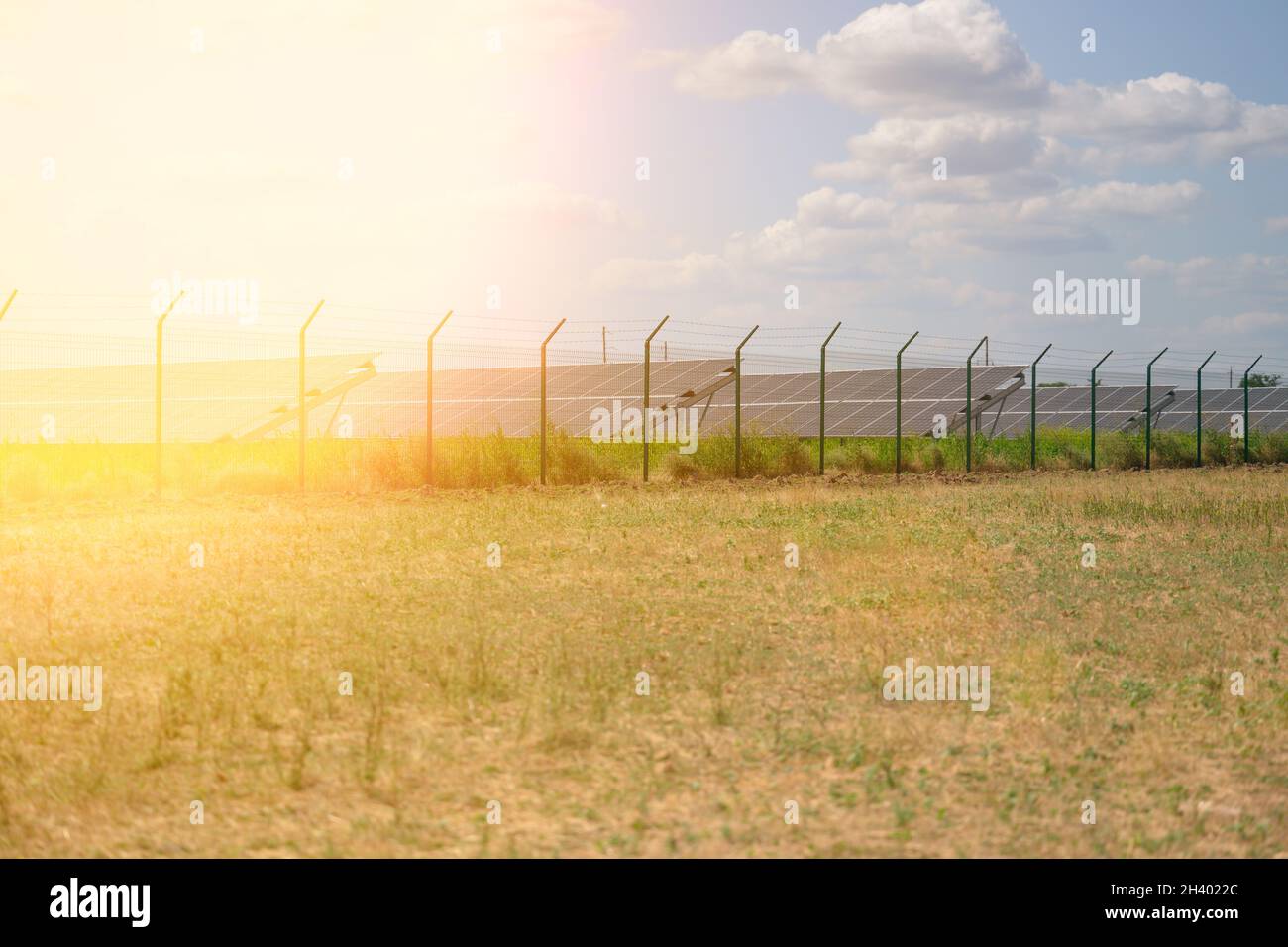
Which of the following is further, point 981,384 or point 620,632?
point 981,384

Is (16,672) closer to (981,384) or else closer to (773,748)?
(773,748)

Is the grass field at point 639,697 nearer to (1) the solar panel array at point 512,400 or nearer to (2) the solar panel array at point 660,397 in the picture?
(1) the solar panel array at point 512,400

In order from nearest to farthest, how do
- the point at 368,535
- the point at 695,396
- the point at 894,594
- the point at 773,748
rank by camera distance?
the point at 773,748 < the point at 894,594 < the point at 368,535 < the point at 695,396

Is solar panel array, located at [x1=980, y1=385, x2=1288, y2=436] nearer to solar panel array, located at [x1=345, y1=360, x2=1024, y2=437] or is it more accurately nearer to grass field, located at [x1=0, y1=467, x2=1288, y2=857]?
solar panel array, located at [x1=345, y1=360, x2=1024, y2=437]

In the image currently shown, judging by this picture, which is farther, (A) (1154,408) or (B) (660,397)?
(A) (1154,408)

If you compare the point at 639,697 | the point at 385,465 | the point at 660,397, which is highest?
the point at 660,397

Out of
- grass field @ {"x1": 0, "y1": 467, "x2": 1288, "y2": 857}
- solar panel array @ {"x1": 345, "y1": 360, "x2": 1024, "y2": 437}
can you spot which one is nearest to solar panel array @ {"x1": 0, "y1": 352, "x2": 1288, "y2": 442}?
solar panel array @ {"x1": 345, "y1": 360, "x2": 1024, "y2": 437}

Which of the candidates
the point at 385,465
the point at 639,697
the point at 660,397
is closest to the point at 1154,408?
the point at 660,397

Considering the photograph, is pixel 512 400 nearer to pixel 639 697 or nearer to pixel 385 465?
pixel 385 465

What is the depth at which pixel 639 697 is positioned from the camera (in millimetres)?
6406

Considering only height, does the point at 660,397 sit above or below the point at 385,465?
above

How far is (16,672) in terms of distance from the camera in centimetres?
686
